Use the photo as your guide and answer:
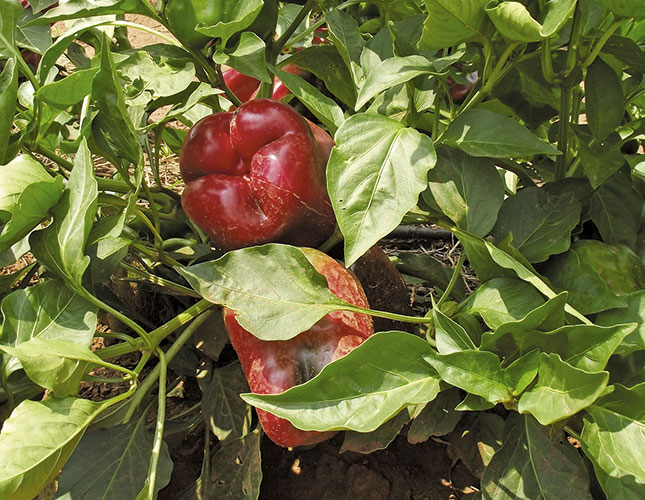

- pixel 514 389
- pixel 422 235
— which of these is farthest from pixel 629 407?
pixel 422 235

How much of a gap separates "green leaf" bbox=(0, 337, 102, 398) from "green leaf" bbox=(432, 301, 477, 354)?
366 millimetres

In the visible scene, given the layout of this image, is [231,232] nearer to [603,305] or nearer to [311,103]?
[311,103]

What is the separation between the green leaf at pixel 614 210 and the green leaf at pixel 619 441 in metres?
0.36

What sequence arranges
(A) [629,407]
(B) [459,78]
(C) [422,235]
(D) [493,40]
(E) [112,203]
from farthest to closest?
(C) [422,235] → (B) [459,78] → (E) [112,203] → (D) [493,40] → (A) [629,407]

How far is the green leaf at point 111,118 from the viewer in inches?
30.0

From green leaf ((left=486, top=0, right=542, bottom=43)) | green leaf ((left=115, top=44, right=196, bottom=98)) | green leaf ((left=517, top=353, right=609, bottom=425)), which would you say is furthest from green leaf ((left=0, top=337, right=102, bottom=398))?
green leaf ((left=486, top=0, right=542, bottom=43))

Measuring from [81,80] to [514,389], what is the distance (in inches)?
23.4

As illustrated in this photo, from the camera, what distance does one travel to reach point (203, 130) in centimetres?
97

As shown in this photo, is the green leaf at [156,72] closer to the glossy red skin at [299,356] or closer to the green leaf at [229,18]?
the green leaf at [229,18]

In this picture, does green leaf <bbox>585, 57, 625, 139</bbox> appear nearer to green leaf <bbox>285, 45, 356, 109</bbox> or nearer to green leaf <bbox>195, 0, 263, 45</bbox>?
green leaf <bbox>285, 45, 356, 109</bbox>

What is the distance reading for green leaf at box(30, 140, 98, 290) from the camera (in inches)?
28.5

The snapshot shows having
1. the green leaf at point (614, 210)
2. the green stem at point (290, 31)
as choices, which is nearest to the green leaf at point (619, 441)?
the green leaf at point (614, 210)

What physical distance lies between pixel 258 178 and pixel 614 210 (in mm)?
526

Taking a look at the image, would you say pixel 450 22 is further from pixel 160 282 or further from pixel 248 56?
pixel 160 282
